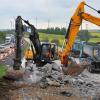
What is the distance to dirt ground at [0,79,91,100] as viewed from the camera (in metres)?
21.3

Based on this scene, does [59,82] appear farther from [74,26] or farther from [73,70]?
[74,26]

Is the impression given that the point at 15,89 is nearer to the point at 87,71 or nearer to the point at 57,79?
the point at 57,79

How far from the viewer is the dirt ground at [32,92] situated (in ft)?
69.9

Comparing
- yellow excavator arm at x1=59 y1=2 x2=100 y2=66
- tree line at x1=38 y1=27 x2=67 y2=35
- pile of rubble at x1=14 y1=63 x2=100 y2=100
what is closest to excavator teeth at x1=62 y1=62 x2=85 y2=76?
yellow excavator arm at x1=59 y1=2 x2=100 y2=66

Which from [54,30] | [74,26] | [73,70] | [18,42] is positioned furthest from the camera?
[54,30]

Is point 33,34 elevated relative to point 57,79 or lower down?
elevated

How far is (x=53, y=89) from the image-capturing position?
2519 centimetres

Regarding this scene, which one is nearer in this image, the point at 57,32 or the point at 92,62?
the point at 92,62

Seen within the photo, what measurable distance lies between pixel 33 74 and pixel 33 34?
24.9ft

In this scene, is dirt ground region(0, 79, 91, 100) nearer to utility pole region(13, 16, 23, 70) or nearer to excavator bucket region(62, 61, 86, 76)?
utility pole region(13, 16, 23, 70)

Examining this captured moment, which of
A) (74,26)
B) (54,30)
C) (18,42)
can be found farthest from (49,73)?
(54,30)

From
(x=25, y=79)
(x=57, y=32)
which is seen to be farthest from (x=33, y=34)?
(x=57, y=32)

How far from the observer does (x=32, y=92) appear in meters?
23.3

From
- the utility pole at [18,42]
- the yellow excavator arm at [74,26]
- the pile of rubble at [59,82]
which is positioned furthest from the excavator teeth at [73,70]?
the utility pole at [18,42]
